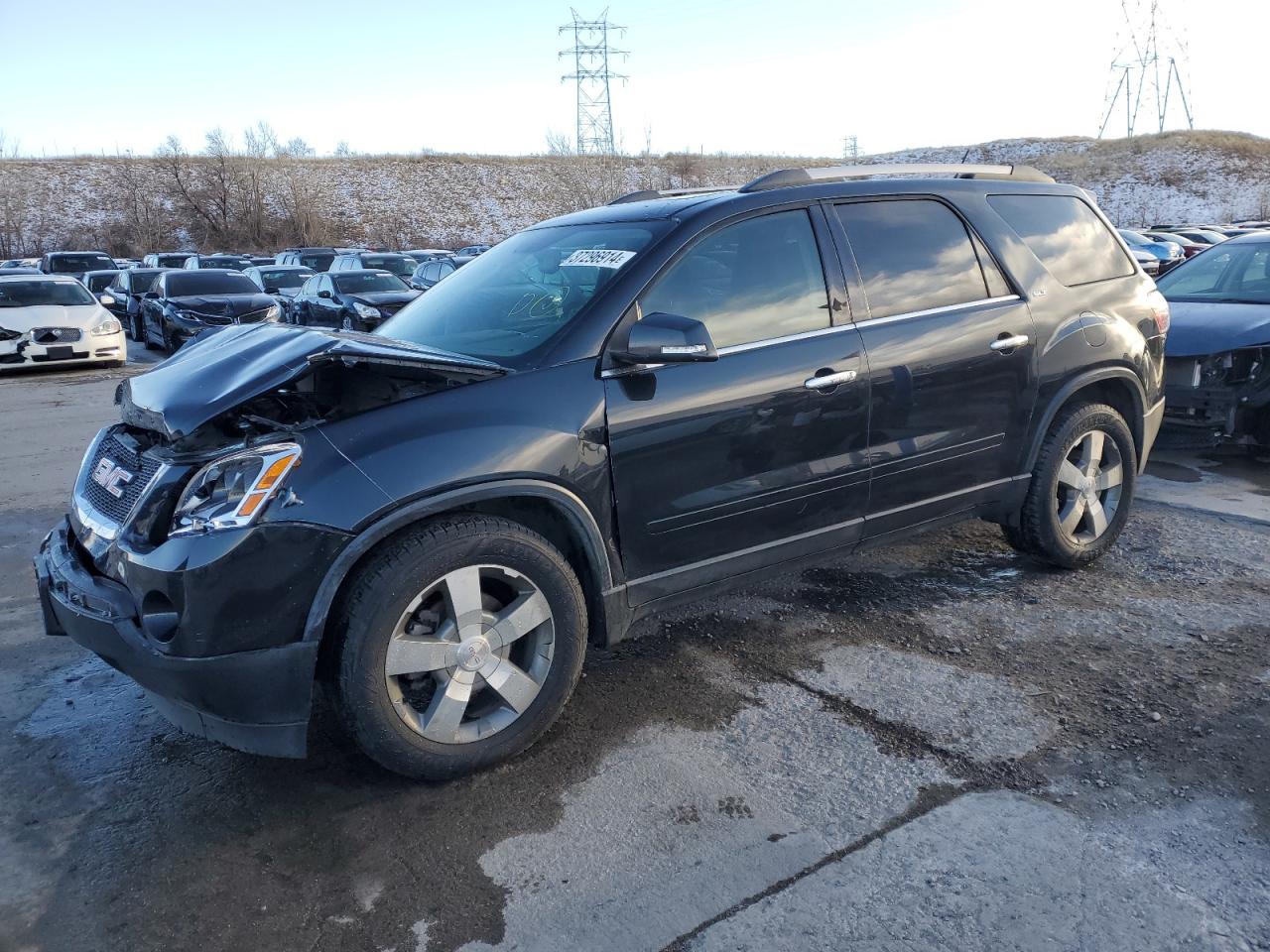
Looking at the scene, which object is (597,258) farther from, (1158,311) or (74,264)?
(74,264)

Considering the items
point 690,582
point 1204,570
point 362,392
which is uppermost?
point 362,392

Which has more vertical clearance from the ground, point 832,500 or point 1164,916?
point 832,500

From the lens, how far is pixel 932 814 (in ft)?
9.53

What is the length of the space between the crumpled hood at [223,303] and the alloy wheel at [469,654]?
13680 mm

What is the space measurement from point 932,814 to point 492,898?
1.29 meters

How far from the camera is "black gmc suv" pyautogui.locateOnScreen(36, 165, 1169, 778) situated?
2855mm

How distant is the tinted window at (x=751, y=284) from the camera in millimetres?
3596

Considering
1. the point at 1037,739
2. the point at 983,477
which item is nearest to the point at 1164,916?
the point at 1037,739

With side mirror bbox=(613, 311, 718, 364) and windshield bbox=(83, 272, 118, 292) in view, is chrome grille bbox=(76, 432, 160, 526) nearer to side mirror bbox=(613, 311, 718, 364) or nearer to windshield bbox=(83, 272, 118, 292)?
side mirror bbox=(613, 311, 718, 364)

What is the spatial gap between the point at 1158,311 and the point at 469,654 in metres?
4.01

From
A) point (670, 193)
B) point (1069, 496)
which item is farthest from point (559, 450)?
point (1069, 496)

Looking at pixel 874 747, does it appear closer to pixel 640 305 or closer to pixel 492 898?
pixel 492 898

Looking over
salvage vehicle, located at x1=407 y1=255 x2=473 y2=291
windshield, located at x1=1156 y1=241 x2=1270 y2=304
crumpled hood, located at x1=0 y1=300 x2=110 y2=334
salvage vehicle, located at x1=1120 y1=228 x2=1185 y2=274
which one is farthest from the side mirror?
salvage vehicle, located at x1=1120 y1=228 x2=1185 y2=274

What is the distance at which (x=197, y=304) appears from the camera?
15820 mm
